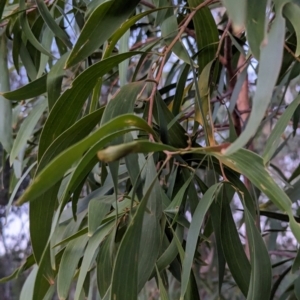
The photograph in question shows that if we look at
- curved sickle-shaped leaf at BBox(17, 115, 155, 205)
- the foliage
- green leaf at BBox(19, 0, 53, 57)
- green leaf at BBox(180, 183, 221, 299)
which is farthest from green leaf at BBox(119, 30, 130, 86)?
curved sickle-shaped leaf at BBox(17, 115, 155, 205)

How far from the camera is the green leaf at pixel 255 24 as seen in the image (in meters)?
0.31

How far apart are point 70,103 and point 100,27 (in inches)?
3.1

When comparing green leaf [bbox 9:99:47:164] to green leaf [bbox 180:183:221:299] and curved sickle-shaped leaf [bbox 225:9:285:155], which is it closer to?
green leaf [bbox 180:183:221:299]

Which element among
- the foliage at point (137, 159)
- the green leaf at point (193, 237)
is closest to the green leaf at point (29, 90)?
the foliage at point (137, 159)

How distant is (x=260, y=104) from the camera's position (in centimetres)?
25

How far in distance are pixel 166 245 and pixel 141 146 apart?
30 cm

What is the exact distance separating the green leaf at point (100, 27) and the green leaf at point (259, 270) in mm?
238

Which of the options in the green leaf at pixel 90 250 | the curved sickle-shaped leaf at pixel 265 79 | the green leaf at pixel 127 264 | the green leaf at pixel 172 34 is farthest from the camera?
the green leaf at pixel 172 34

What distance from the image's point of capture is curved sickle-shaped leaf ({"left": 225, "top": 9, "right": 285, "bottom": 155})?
0.24m

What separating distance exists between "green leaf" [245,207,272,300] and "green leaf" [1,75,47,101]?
32 cm

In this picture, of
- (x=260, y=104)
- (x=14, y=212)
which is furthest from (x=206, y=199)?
(x=14, y=212)

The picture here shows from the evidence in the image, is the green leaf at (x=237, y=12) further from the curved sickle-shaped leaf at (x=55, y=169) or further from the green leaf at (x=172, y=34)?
the green leaf at (x=172, y=34)

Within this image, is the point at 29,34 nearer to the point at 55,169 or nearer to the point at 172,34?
the point at 172,34

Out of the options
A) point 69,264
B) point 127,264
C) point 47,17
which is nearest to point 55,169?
point 127,264
